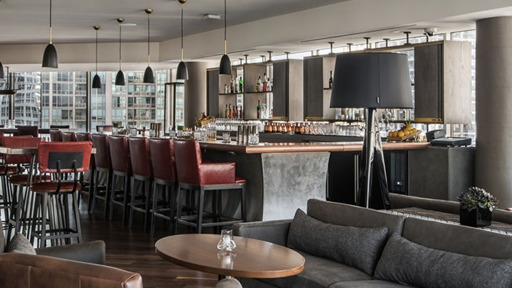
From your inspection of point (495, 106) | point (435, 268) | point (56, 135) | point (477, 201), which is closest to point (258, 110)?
point (56, 135)

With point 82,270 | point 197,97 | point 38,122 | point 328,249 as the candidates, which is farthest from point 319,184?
point 38,122

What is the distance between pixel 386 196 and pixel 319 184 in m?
2.25

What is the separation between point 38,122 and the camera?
15.9 m

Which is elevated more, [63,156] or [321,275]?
[63,156]

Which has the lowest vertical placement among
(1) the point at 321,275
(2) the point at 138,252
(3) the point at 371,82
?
(2) the point at 138,252

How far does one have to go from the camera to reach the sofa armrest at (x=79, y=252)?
307 centimetres

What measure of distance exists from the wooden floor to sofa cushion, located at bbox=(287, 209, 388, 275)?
3.91 feet

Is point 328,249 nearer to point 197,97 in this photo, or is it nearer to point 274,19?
point 274,19

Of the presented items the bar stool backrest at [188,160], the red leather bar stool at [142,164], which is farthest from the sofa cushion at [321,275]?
the red leather bar stool at [142,164]

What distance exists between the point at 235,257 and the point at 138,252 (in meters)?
3.02

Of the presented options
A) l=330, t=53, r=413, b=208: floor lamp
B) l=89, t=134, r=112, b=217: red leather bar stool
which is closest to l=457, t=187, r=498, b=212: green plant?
l=330, t=53, r=413, b=208: floor lamp

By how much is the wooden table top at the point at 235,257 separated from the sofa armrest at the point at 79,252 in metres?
0.31

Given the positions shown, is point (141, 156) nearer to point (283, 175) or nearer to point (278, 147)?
point (283, 175)

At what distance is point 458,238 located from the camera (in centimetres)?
302
